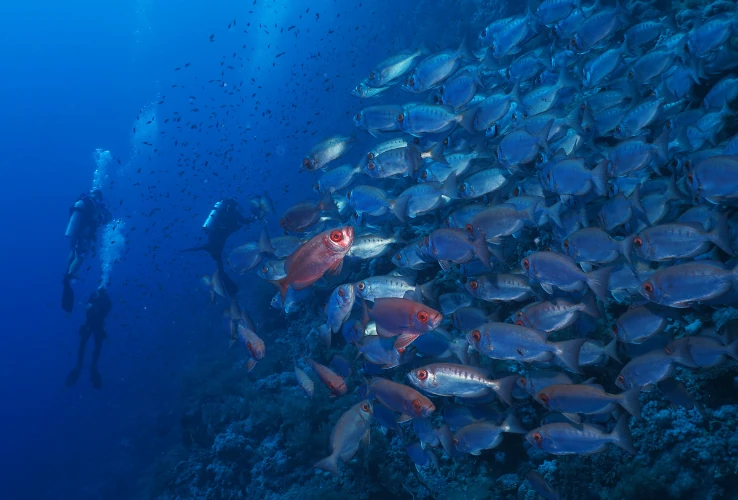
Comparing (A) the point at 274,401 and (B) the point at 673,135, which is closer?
(B) the point at 673,135

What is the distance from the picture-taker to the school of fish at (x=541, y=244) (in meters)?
3.45

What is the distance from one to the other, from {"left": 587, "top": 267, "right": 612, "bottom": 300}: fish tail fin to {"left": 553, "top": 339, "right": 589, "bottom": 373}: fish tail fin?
49 cm

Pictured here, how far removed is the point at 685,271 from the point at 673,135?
9.42 ft

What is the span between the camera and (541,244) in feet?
18.8

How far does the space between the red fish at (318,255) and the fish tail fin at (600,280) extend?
223 centimetres

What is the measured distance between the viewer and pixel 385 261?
8.08 meters

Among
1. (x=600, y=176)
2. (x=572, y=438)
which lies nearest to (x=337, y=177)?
(x=600, y=176)

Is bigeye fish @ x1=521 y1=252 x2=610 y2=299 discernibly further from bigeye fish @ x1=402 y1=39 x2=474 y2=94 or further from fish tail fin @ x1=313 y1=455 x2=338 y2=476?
bigeye fish @ x1=402 y1=39 x2=474 y2=94

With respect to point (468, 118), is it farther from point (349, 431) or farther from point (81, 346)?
point (81, 346)

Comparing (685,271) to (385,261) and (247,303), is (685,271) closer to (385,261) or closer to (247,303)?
(385,261)

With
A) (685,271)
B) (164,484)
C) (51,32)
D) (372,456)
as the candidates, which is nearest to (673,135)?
(685,271)

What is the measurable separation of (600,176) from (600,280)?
52.6 inches

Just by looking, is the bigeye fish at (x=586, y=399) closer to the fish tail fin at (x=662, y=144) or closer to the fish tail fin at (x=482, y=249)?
the fish tail fin at (x=482, y=249)

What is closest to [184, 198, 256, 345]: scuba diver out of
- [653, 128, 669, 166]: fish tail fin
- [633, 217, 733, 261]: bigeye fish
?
[653, 128, 669, 166]: fish tail fin
